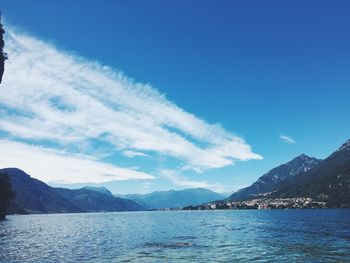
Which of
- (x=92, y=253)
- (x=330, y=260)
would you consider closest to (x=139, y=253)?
(x=92, y=253)

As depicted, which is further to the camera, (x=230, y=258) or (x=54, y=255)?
(x=54, y=255)

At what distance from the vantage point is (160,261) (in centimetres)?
5334

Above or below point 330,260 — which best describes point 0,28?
above

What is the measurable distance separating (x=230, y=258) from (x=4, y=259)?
115ft

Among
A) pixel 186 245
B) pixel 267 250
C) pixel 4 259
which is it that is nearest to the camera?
pixel 4 259

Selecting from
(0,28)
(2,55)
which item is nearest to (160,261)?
(2,55)

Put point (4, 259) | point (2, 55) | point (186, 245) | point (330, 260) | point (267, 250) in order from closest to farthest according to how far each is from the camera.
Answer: point (330, 260), point (4, 259), point (267, 250), point (186, 245), point (2, 55)

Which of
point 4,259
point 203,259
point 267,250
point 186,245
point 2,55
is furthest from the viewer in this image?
point 2,55

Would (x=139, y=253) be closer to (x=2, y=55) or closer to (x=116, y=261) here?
(x=116, y=261)

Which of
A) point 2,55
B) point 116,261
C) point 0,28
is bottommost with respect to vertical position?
point 116,261

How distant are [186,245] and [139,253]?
13.3 meters

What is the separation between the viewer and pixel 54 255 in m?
64.7

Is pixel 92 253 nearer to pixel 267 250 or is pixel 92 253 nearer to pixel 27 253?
pixel 27 253

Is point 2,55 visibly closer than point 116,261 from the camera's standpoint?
No
